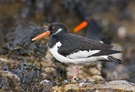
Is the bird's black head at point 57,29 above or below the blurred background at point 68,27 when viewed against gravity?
below

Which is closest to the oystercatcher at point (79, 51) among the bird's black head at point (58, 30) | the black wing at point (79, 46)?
the black wing at point (79, 46)

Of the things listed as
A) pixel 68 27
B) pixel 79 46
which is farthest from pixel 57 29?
pixel 68 27

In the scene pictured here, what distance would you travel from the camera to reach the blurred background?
509 inches

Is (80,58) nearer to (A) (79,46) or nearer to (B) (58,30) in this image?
(A) (79,46)

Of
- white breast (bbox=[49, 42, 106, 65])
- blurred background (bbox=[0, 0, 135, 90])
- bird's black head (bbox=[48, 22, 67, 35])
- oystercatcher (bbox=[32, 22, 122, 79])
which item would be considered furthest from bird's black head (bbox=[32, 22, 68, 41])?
blurred background (bbox=[0, 0, 135, 90])

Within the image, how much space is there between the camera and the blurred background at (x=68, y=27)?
12.9 metres

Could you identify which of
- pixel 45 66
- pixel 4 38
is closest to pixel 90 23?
pixel 4 38

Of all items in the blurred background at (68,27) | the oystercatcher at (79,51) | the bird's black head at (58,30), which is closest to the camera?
the oystercatcher at (79,51)

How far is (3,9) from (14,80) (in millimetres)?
9082

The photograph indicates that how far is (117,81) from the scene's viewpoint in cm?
995

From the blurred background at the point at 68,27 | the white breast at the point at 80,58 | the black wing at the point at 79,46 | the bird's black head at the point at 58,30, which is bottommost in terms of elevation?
the white breast at the point at 80,58

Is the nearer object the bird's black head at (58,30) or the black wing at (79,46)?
the black wing at (79,46)

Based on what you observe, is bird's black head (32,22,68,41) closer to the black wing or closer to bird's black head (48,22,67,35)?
bird's black head (48,22,67,35)

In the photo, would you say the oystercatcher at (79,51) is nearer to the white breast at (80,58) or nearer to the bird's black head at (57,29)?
the white breast at (80,58)
